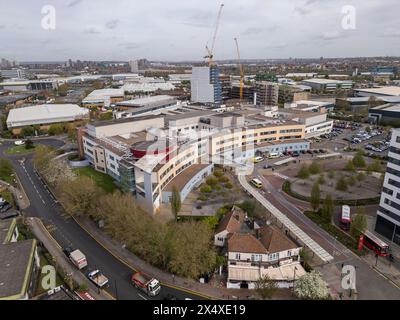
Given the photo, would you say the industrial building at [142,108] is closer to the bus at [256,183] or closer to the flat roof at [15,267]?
the bus at [256,183]

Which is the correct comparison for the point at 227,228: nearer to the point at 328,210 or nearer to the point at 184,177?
the point at 328,210

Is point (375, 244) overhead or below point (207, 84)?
below

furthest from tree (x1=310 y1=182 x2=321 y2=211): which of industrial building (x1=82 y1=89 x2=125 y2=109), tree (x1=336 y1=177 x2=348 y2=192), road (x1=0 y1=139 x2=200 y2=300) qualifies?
industrial building (x1=82 y1=89 x2=125 y2=109)

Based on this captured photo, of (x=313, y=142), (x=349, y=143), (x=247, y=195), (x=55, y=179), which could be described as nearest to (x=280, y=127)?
(x=313, y=142)

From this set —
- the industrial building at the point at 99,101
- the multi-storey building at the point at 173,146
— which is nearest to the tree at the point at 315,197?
the multi-storey building at the point at 173,146

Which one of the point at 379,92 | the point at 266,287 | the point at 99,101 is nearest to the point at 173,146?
the point at 266,287

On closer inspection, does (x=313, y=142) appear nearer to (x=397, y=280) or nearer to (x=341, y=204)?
(x=341, y=204)

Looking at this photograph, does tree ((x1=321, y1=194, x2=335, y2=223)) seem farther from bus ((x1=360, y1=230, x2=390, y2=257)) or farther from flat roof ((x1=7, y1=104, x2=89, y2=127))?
flat roof ((x1=7, y1=104, x2=89, y2=127))
